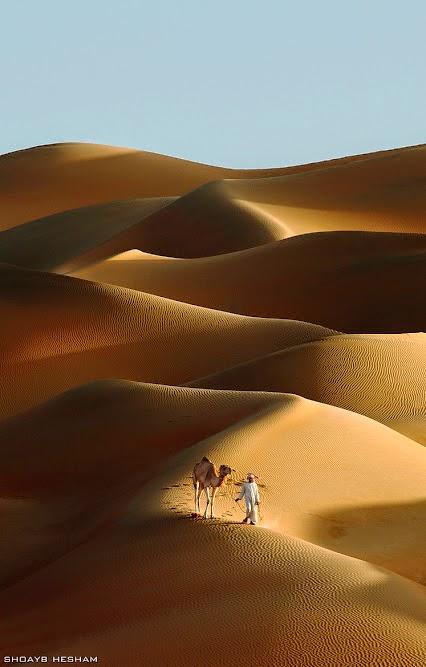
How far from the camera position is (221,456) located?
1773 cm

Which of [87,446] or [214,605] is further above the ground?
[87,446]

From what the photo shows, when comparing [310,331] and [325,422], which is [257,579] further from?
[310,331]

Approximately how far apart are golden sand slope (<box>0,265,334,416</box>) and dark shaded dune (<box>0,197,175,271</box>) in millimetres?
22296

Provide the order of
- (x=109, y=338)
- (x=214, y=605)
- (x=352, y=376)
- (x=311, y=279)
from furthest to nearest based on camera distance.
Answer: (x=311, y=279)
(x=109, y=338)
(x=352, y=376)
(x=214, y=605)

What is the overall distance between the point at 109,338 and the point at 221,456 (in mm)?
14699

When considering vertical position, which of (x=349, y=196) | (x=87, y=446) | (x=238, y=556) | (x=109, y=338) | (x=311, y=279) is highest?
(x=349, y=196)

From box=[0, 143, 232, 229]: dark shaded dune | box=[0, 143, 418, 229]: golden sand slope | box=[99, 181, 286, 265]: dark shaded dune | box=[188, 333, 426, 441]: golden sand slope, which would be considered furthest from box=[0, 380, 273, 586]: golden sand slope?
box=[0, 143, 232, 229]: dark shaded dune

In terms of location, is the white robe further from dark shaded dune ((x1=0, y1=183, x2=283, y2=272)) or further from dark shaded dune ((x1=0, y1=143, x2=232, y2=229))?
dark shaded dune ((x1=0, y1=143, x2=232, y2=229))

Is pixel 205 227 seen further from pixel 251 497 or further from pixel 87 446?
pixel 251 497

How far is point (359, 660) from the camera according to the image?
11.3 meters

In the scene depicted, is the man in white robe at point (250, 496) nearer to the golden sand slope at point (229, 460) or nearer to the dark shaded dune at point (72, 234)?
the golden sand slope at point (229, 460)

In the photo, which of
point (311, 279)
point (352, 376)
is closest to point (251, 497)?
point (352, 376)

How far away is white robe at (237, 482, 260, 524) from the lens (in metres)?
14.3

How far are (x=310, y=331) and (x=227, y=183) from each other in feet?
99.6
